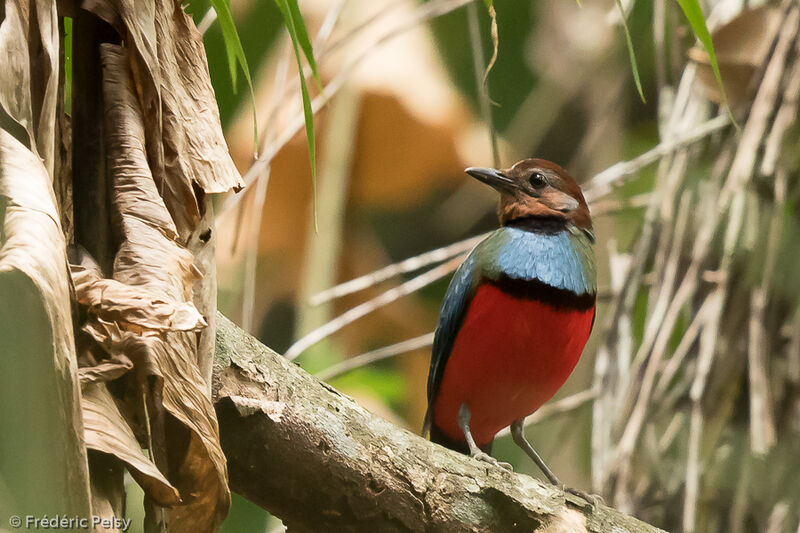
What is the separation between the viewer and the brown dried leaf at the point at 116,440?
1.09 metres

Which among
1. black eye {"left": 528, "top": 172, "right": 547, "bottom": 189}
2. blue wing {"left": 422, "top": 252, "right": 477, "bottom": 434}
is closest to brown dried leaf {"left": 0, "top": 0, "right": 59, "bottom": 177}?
blue wing {"left": 422, "top": 252, "right": 477, "bottom": 434}

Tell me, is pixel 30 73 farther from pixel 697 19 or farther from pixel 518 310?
pixel 518 310

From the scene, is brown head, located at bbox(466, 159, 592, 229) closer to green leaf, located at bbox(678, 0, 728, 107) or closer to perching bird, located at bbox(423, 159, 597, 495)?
perching bird, located at bbox(423, 159, 597, 495)

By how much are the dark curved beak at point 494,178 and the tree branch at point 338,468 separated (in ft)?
4.55

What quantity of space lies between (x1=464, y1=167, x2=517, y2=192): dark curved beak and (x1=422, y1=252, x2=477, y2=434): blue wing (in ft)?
0.99

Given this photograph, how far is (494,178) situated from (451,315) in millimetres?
529

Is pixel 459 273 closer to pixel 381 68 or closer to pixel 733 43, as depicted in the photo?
pixel 733 43

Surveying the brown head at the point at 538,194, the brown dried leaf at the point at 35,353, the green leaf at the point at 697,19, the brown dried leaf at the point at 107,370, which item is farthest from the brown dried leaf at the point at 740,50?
the brown dried leaf at the point at 35,353

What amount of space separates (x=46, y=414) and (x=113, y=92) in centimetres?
83

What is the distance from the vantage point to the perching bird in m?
2.98

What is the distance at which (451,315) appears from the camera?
3.20 m

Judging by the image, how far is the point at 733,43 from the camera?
357 centimetres

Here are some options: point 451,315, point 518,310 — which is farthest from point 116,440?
point 451,315

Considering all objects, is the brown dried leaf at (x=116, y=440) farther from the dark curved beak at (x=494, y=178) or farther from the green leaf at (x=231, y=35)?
the dark curved beak at (x=494, y=178)
